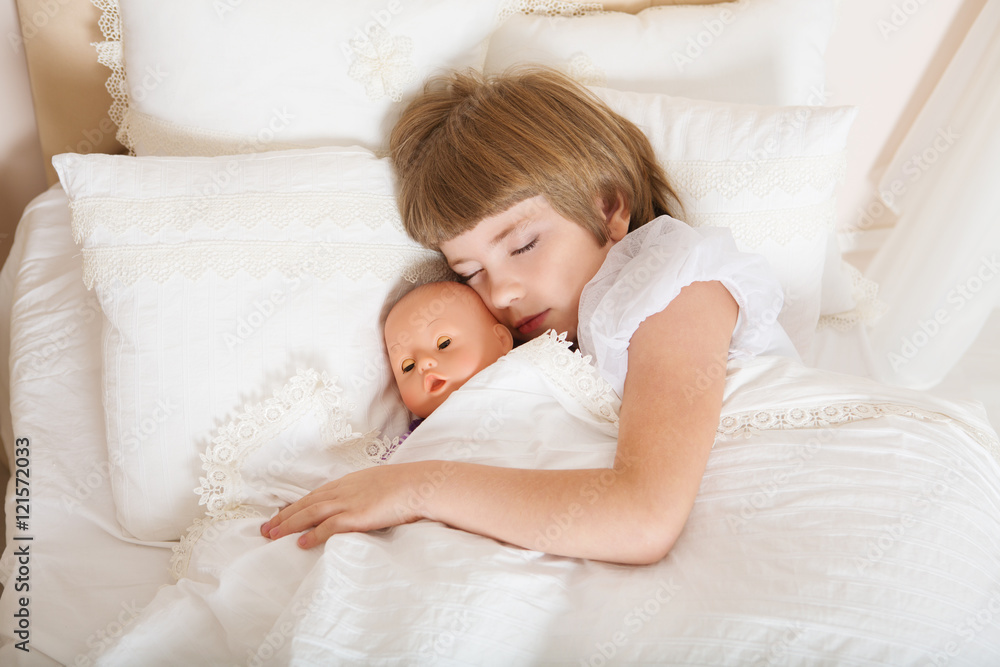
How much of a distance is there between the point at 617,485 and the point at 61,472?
907mm

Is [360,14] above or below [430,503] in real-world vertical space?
above

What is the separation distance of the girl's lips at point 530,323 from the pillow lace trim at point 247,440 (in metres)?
0.36

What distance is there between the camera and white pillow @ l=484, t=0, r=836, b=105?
1.39 meters

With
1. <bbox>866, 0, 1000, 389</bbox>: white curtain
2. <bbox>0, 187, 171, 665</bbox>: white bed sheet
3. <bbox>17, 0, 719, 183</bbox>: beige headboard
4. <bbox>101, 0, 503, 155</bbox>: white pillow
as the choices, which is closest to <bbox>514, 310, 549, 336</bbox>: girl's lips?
<bbox>101, 0, 503, 155</bbox>: white pillow

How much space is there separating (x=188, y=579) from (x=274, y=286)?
17.5 inches

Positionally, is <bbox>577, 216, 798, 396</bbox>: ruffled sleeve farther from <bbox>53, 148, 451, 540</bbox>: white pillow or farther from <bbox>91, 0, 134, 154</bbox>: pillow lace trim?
<bbox>91, 0, 134, 154</bbox>: pillow lace trim

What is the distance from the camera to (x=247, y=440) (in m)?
1.01

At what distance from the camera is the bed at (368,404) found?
75 cm

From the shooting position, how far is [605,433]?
3.29 ft

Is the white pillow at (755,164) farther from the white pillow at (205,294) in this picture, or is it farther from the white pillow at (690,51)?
the white pillow at (205,294)

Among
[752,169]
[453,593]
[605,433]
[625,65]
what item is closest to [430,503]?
[453,593]

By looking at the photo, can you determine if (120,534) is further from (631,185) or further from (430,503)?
(631,185)

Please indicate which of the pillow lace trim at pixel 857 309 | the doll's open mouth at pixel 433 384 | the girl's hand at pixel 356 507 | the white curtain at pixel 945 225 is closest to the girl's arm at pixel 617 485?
the girl's hand at pixel 356 507

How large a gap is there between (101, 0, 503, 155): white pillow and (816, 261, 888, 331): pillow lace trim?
1096 millimetres
